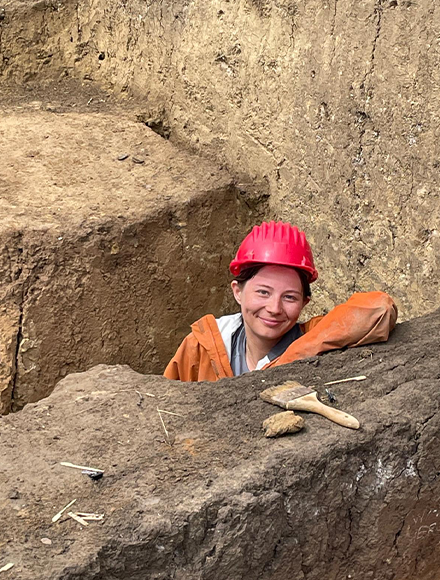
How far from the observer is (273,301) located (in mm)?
2768

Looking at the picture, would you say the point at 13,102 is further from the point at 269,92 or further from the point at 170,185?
the point at 269,92

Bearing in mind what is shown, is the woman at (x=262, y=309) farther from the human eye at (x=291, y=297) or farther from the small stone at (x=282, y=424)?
the small stone at (x=282, y=424)

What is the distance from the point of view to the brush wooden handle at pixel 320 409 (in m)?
2.07

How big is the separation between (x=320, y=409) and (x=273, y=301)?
69 centimetres

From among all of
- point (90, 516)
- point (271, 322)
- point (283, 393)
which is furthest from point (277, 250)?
point (90, 516)

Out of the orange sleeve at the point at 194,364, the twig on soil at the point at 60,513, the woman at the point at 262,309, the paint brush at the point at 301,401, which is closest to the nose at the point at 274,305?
the woman at the point at 262,309

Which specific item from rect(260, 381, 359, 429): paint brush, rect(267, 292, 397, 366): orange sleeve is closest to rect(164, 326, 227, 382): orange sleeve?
rect(267, 292, 397, 366): orange sleeve

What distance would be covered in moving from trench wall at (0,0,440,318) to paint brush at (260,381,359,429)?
47.3 inches

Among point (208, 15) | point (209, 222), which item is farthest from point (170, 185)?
point (208, 15)

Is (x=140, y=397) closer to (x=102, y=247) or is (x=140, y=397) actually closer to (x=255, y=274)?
(x=255, y=274)

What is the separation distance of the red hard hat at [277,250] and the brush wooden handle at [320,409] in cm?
69

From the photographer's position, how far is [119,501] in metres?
1.84

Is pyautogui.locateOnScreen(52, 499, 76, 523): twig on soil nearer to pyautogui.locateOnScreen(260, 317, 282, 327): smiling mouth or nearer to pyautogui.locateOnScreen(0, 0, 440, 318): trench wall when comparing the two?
pyautogui.locateOnScreen(260, 317, 282, 327): smiling mouth

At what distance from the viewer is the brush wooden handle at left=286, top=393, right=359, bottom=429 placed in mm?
2068
